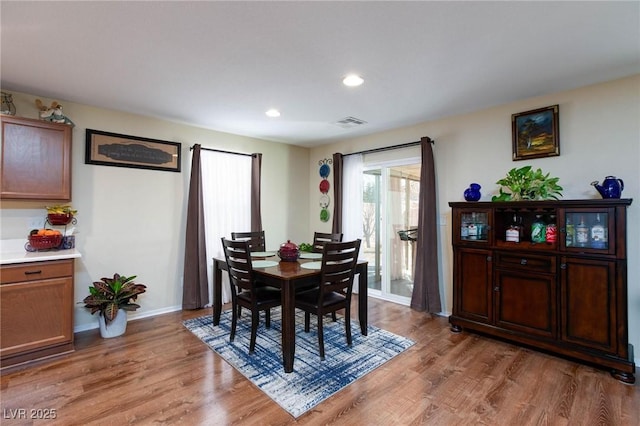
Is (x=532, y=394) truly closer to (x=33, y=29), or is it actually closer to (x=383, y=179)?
(x=383, y=179)

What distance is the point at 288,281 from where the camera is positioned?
2402mm

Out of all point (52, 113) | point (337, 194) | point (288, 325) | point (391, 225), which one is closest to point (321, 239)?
point (337, 194)

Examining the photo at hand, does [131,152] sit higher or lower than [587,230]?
higher

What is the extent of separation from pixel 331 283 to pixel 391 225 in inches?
80.6

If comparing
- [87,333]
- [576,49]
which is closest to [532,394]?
[576,49]

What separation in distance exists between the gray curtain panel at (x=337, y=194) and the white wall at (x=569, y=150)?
1.38 metres

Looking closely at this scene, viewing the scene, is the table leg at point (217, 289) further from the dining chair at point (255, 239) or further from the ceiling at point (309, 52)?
the ceiling at point (309, 52)

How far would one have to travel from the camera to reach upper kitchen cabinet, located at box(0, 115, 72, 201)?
2.66 metres

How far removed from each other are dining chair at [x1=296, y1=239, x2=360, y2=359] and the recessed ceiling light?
1410 mm

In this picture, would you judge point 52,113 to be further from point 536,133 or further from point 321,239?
point 536,133

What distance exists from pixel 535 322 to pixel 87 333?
14.4 feet

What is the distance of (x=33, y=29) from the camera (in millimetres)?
1915

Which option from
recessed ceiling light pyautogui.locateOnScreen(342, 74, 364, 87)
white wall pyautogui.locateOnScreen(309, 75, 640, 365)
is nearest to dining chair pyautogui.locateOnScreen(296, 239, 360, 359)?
recessed ceiling light pyautogui.locateOnScreen(342, 74, 364, 87)

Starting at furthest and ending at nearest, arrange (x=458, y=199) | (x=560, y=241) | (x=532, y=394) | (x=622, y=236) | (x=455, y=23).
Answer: (x=458, y=199)
(x=560, y=241)
(x=622, y=236)
(x=532, y=394)
(x=455, y=23)
